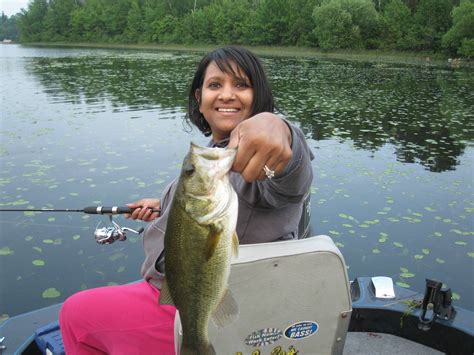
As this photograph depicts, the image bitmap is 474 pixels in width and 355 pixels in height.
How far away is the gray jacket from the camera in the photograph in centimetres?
170

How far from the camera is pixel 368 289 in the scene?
321 cm

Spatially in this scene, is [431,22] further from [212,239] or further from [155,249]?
[212,239]

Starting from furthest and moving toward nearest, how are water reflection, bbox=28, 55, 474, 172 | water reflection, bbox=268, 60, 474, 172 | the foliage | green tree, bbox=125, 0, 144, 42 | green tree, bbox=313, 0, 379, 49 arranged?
the foliage < green tree, bbox=125, 0, 144, 42 < green tree, bbox=313, 0, 379, 49 < water reflection, bbox=28, 55, 474, 172 < water reflection, bbox=268, 60, 474, 172

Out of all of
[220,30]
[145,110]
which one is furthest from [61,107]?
[220,30]

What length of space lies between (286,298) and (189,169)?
2.52ft

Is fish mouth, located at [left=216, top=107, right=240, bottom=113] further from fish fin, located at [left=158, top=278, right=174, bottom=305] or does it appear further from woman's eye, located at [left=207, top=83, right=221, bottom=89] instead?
fish fin, located at [left=158, top=278, right=174, bottom=305]

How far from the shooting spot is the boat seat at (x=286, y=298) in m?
1.73

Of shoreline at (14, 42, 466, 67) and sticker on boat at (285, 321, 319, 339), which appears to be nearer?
sticker on boat at (285, 321, 319, 339)

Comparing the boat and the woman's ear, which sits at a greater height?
the woman's ear

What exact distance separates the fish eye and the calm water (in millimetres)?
3889

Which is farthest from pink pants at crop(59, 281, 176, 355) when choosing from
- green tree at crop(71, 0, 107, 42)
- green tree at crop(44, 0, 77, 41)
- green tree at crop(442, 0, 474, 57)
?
green tree at crop(44, 0, 77, 41)

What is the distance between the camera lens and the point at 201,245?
1.47 metres

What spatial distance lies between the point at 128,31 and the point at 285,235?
8182 centimetres

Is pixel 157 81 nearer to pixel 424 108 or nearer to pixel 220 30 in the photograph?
pixel 424 108
